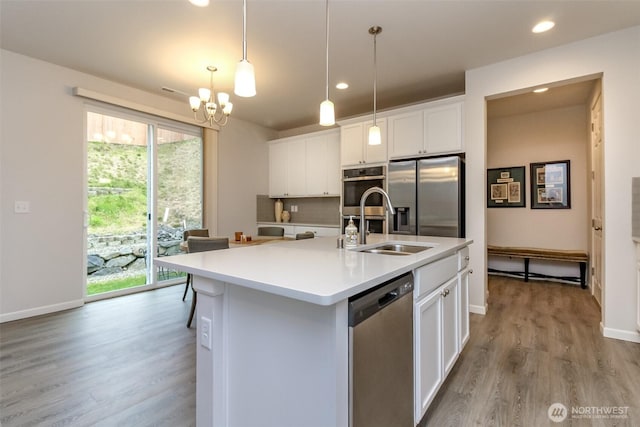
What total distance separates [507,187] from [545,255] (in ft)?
4.11

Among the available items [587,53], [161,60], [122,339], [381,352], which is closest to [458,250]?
[381,352]

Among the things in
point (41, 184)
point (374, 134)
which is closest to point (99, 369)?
point (41, 184)

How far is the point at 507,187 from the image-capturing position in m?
5.13

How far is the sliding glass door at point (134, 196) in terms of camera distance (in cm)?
378

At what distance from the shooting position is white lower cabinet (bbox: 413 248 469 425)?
1.48m

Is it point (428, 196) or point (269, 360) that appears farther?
point (428, 196)

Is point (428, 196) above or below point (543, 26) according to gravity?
below

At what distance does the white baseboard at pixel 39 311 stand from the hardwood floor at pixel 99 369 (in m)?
0.11

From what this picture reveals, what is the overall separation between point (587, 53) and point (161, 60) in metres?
4.15

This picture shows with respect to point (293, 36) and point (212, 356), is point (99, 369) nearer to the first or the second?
point (212, 356)

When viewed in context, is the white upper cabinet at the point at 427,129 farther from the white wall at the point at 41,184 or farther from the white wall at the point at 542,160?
the white wall at the point at 41,184

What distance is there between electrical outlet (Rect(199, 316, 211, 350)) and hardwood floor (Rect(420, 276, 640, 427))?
3.91ft

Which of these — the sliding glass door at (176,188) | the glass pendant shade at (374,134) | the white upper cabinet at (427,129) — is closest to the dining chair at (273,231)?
the sliding glass door at (176,188)

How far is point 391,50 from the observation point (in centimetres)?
298
